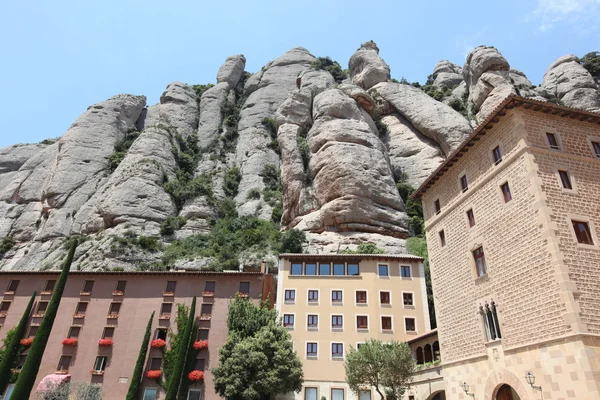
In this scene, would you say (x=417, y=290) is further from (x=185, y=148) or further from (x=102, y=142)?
(x=102, y=142)

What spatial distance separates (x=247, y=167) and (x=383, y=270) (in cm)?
3850

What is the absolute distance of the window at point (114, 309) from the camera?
33.0 metres

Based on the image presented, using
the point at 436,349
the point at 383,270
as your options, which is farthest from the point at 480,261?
the point at 383,270

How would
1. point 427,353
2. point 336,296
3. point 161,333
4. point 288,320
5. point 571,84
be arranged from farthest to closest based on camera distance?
point 571,84, point 336,296, point 288,320, point 161,333, point 427,353

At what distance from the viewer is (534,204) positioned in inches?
694

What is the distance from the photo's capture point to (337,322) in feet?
107

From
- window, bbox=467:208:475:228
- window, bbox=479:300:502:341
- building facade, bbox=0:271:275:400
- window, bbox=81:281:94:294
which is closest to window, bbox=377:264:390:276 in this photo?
building facade, bbox=0:271:275:400

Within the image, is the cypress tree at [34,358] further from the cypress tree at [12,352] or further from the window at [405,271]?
the window at [405,271]

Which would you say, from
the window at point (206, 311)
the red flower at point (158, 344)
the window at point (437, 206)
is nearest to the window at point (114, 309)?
the red flower at point (158, 344)

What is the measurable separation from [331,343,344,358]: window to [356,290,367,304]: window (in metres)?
3.84

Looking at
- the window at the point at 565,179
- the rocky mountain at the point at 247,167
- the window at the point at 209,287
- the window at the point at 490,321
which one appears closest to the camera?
the window at the point at 565,179

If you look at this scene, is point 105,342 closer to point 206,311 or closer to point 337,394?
point 206,311

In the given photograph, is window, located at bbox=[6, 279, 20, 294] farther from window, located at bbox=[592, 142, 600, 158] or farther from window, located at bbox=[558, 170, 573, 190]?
window, located at bbox=[592, 142, 600, 158]

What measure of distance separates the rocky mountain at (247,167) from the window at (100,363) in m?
12.7
